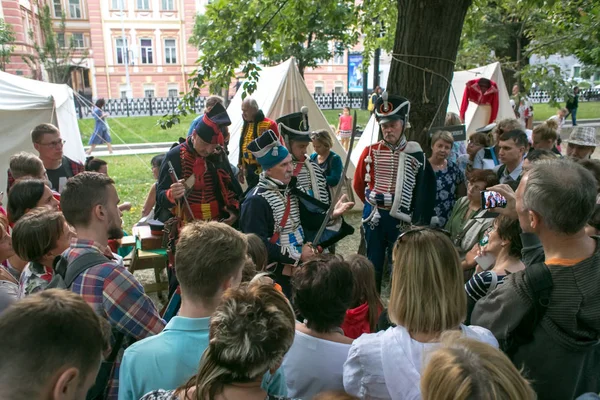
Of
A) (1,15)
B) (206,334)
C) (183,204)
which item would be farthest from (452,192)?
(1,15)

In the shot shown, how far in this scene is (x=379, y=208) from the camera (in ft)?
15.1

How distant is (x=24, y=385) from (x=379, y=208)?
3.69 m

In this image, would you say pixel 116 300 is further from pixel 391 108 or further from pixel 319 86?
pixel 319 86

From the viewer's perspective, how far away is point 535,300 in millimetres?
1918

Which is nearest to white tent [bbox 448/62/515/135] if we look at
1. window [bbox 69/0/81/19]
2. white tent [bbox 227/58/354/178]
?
white tent [bbox 227/58/354/178]

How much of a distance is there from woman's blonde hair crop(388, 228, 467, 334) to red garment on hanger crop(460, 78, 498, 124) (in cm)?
719

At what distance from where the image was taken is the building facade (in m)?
37.5

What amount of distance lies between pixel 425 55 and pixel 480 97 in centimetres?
410

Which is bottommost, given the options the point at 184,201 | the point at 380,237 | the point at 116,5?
the point at 380,237

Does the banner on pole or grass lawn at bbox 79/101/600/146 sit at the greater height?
the banner on pole

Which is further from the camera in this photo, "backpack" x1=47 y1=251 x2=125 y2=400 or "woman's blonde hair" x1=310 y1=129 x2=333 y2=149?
"woman's blonde hair" x1=310 y1=129 x2=333 y2=149

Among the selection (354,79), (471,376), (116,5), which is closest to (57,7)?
(116,5)

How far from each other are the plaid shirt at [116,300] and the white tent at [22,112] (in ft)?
19.7

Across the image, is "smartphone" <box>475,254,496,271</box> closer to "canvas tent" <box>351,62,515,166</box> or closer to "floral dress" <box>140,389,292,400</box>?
"floral dress" <box>140,389,292,400</box>
